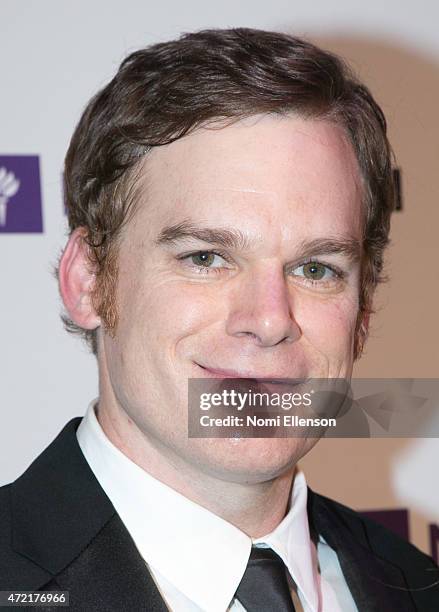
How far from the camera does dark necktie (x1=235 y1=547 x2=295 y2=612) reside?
1347mm

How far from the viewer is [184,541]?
1.37 metres

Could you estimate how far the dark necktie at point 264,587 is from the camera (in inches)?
53.0

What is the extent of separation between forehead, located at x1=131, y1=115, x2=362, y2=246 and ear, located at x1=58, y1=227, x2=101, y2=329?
15cm

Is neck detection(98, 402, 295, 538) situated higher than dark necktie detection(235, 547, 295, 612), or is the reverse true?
neck detection(98, 402, 295, 538)

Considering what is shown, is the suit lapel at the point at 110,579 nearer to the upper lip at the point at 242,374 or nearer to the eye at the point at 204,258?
the upper lip at the point at 242,374

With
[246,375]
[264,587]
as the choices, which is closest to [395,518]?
[264,587]

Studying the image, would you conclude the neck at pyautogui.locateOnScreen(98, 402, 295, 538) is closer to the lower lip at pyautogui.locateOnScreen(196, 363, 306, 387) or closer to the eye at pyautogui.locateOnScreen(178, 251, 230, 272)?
the lower lip at pyautogui.locateOnScreen(196, 363, 306, 387)

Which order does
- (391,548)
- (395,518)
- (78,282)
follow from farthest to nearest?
(395,518), (391,548), (78,282)

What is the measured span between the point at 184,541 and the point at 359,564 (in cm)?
32

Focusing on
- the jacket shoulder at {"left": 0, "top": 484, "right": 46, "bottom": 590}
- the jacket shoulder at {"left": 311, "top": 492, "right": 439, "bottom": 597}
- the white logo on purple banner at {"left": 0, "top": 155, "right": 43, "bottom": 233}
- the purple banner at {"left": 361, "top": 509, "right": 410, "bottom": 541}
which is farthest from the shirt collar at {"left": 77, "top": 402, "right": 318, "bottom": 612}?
the purple banner at {"left": 361, "top": 509, "right": 410, "bottom": 541}

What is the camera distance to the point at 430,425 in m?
2.14

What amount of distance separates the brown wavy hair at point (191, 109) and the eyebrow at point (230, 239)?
0.32 feet

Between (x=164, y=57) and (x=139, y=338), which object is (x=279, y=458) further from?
(x=164, y=57)

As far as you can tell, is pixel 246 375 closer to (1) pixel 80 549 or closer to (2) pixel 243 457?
(2) pixel 243 457
